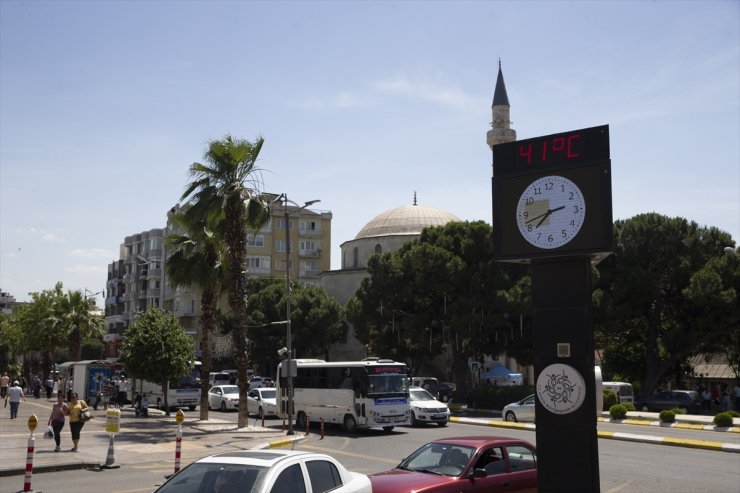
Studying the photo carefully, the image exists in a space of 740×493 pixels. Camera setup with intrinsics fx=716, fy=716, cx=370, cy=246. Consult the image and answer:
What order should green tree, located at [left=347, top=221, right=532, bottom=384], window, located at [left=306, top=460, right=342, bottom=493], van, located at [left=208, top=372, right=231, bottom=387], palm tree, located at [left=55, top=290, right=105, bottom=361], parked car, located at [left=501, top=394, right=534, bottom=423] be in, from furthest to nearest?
palm tree, located at [left=55, top=290, right=105, bottom=361] < van, located at [left=208, top=372, right=231, bottom=387] < green tree, located at [left=347, top=221, right=532, bottom=384] < parked car, located at [left=501, top=394, right=534, bottom=423] < window, located at [left=306, top=460, right=342, bottom=493]

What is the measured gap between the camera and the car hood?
10.2m

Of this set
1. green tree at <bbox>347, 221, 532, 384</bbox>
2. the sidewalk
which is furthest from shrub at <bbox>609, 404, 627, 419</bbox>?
the sidewalk

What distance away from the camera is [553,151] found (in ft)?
33.9

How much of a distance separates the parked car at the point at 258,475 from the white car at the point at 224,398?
109 ft

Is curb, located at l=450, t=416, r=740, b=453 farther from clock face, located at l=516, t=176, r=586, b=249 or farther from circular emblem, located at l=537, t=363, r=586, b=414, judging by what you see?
clock face, located at l=516, t=176, r=586, b=249

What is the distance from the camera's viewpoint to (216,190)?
29188 millimetres

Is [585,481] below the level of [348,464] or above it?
above

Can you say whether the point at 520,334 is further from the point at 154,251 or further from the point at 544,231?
the point at 154,251

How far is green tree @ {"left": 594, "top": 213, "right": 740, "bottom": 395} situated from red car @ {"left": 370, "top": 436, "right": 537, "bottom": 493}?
123 feet

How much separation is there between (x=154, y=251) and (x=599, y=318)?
5952 cm

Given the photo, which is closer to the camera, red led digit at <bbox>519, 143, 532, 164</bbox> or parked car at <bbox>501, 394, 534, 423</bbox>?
red led digit at <bbox>519, 143, 532, 164</bbox>

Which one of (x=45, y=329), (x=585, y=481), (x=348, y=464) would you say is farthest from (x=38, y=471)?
(x=45, y=329)

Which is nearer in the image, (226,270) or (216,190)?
(216,190)

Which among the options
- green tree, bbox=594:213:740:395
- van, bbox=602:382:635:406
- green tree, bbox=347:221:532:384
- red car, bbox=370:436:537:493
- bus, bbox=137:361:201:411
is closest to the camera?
red car, bbox=370:436:537:493
